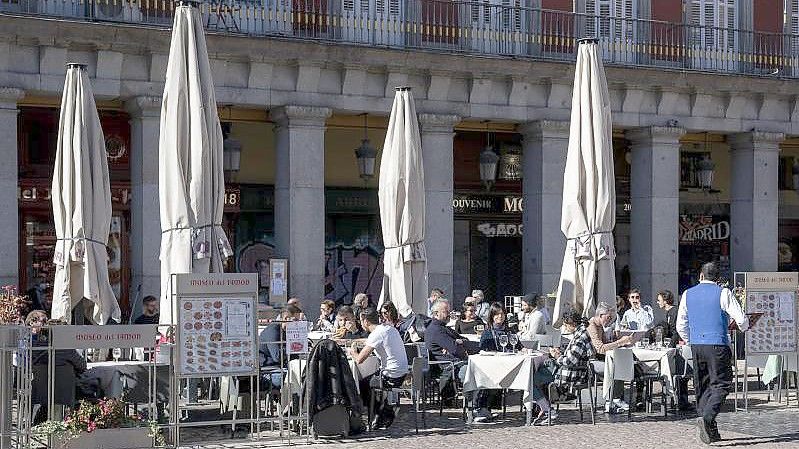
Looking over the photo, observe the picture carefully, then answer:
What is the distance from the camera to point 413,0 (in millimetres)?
25812

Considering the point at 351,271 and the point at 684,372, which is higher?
the point at 351,271

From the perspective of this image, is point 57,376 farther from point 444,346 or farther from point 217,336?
point 444,346

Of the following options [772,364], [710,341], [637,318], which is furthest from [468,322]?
[710,341]

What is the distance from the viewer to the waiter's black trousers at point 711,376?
543 inches

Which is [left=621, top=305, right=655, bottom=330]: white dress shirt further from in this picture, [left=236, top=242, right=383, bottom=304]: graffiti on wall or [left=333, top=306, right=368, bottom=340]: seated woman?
[left=236, top=242, right=383, bottom=304]: graffiti on wall

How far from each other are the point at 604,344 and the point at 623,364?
1.13ft

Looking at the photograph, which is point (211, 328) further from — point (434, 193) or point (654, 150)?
point (654, 150)

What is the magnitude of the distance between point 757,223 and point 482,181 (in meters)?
5.59

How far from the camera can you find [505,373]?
50.2 ft

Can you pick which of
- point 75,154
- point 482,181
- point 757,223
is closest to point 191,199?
point 75,154

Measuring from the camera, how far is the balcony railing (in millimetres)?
23031

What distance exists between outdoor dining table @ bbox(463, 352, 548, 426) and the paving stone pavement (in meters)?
0.41

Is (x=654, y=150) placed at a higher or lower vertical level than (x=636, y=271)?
higher

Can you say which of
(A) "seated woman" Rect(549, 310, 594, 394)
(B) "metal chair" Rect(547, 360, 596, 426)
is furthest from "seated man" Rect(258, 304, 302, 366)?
(A) "seated woman" Rect(549, 310, 594, 394)
